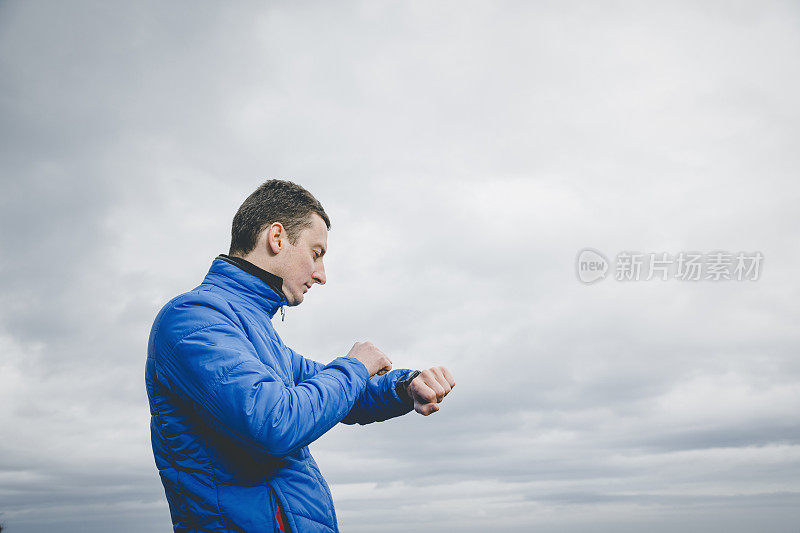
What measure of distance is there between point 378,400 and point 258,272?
1.64 m

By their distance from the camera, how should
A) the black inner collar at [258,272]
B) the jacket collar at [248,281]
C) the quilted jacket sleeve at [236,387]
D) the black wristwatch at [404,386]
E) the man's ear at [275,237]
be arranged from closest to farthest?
the quilted jacket sleeve at [236,387] → the jacket collar at [248,281] → the black inner collar at [258,272] → the man's ear at [275,237] → the black wristwatch at [404,386]

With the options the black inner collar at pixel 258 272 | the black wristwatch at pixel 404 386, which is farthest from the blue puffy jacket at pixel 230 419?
the black wristwatch at pixel 404 386

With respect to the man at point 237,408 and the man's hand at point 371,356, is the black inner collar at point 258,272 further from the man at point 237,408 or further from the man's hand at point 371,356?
the man's hand at point 371,356

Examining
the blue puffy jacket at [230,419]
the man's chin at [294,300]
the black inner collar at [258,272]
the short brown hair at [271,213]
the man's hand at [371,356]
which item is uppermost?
the short brown hair at [271,213]

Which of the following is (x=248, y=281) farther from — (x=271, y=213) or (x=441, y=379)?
(x=441, y=379)

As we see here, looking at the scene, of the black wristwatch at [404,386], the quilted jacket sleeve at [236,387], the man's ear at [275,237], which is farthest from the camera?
the black wristwatch at [404,386]

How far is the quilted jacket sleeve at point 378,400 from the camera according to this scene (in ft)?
17.6

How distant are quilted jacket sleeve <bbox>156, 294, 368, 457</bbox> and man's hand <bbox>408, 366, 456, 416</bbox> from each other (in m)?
1.03

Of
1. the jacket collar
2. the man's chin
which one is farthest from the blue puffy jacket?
the man's chin

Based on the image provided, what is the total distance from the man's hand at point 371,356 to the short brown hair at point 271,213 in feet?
3.50

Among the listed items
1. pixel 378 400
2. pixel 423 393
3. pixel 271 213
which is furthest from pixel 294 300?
pixel 423 393

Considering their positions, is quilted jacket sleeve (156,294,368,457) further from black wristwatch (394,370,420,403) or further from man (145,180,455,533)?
black wristwatch (394,370,420,403)

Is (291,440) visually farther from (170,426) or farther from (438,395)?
(438,395)

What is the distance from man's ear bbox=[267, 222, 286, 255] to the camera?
494cm
